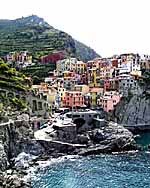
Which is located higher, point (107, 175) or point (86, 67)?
point (86, 67)

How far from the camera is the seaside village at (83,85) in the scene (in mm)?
76688

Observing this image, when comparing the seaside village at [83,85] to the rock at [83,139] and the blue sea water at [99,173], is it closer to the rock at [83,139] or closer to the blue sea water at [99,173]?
the rock at [83,139]

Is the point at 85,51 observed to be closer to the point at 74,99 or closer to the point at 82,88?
the point at 82,88

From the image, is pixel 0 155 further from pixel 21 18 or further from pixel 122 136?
pixel 21 18

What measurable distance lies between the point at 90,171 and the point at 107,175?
8.18 feet

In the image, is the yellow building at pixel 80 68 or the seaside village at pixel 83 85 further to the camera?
the yellow building at pixel 80 68

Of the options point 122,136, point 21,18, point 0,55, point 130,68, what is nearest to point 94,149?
point 122,136

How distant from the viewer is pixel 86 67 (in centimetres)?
11025

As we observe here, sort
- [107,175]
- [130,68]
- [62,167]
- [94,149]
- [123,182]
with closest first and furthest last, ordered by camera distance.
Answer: [123,182] < [107,175] < [62,167] < [94,149] < [130,68]

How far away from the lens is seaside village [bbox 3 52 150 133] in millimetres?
76688

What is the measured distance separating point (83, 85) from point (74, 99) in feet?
→ 24.8

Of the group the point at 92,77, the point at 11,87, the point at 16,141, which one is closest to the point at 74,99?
the point at 92,77

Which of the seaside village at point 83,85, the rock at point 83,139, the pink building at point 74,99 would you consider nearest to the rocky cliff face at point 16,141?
the rock at point 83,139

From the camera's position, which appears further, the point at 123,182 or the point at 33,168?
the point at 33,168
